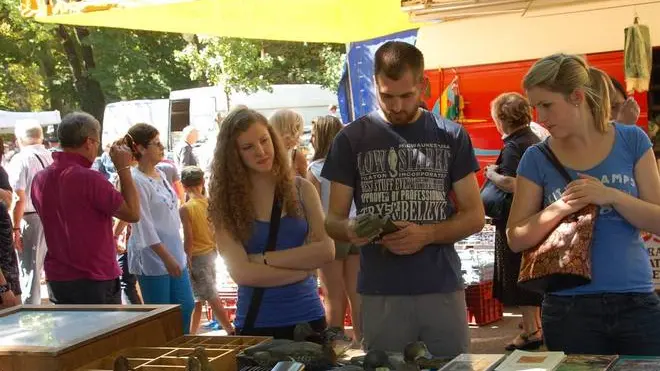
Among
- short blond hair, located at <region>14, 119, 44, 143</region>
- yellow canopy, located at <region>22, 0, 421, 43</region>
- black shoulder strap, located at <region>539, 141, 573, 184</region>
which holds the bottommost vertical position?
black shoulder strap, located at <region>539, 141, 573, 184</region>

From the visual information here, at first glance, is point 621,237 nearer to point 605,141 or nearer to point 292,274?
point 605,141

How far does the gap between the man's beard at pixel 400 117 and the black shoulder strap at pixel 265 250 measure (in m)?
0.60

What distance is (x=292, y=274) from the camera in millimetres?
3238

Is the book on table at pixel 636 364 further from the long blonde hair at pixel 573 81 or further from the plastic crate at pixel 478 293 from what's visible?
the plastic crate at pixel 478 293

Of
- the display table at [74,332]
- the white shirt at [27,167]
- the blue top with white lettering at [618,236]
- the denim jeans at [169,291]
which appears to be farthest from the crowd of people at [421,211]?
the white shirt at [27,167]

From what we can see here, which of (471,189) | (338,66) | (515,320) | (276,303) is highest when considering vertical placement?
(338,66)

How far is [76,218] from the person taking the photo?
14.8 feet

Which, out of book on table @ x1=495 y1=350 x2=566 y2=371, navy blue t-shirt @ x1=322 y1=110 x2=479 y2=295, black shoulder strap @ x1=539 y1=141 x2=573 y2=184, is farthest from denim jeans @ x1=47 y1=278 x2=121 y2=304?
book on table @ x1=495 y1=350 x2=566 y2=371

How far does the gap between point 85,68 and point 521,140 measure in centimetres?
2187

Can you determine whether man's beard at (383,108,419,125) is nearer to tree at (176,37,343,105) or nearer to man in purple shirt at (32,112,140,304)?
man in purple shirt at (32,112,140,304)

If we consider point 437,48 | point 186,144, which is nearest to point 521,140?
point 437,48

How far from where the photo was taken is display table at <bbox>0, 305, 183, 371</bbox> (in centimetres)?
232

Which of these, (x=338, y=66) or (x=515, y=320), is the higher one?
(x=338, y=66)

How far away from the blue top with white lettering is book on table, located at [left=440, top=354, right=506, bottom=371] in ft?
1.94
